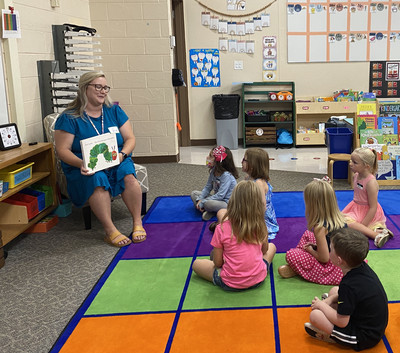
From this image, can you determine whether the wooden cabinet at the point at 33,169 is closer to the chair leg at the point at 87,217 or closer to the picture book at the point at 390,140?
the chair leg at the point at 87,217

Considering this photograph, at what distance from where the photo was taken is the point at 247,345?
6.95 ft

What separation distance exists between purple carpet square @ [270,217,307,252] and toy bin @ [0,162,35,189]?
1898 mm

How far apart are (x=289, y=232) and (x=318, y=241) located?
0.92 m

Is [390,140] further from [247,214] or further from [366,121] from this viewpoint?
[247,214]

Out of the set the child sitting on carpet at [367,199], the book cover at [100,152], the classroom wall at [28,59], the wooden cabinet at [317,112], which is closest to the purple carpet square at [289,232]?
the child sitting on carpet at [367,199]

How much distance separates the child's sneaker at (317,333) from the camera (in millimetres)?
2102

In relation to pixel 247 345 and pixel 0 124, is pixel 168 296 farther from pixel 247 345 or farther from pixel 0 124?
pixel 0 124

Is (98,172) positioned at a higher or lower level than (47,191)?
higher

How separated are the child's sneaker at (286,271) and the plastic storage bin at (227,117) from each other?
4.72m

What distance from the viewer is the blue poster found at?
7.41m

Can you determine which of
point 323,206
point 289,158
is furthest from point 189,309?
point 289,158

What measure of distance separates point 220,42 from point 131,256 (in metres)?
4.94

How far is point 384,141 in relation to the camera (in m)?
4.76

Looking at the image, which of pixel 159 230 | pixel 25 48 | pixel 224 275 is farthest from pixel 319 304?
pixel 25 48
